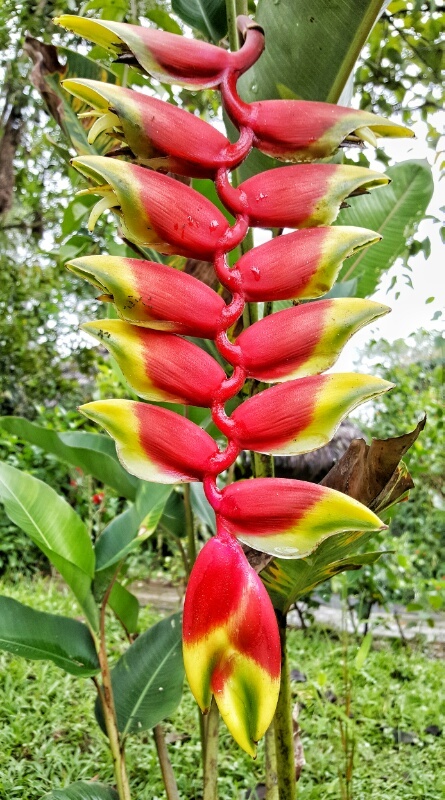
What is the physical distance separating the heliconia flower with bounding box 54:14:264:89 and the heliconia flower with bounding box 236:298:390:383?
6.9 inches

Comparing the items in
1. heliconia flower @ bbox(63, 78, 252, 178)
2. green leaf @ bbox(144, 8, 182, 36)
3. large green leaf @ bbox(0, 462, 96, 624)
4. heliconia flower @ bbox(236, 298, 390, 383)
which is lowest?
large green leaf @ bbox(0, 462, 96, 624)

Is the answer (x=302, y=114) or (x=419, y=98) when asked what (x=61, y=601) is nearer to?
(x=419, y=98)

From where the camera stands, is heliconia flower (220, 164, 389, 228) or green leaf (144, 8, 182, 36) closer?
heliconia flower (220, 164, 389, 228)

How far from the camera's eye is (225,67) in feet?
1.42

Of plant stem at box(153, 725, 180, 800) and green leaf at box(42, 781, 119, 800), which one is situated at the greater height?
green leaf at box(42, 781, 119, 800)

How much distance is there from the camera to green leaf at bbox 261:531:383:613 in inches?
26.0

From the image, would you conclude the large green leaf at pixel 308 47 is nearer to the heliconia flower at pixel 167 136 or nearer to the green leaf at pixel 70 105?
the heliconia flower at pixel 167 136

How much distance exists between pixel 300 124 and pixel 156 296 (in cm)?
16

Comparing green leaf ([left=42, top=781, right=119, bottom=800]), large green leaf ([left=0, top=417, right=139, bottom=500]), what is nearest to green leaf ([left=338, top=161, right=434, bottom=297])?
large green leaf ([left=0, top=417, right=139, bottom=500])

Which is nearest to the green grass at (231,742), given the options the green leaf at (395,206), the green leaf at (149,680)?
the green leaf at (149,680)

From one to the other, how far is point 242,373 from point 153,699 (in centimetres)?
92

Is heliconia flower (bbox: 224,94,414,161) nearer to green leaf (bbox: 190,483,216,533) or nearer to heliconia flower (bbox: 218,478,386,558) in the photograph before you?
heliconia flower (bbox: 218,478,386,558)

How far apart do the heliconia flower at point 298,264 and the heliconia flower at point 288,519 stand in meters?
0.12

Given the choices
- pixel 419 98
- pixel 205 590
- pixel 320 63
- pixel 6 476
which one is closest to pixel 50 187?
pixel 419 98
